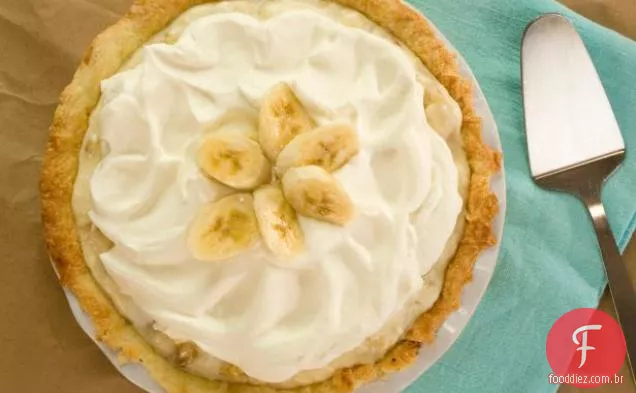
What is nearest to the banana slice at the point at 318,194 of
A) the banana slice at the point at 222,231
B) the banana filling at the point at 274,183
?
the banana filling at the point at 274,183

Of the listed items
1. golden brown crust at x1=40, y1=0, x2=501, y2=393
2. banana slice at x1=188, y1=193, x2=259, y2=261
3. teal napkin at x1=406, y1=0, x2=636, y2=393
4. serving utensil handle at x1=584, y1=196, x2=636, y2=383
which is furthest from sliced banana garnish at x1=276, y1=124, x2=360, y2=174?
serving utensil handle at x1=584, y1=196, x2=636, y2=383

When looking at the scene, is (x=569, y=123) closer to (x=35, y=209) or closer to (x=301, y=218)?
(x=301, y=218)

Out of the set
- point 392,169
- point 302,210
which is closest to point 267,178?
point 302,210

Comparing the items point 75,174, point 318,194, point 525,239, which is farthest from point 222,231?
point 525,239

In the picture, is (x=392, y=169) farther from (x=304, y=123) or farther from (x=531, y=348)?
(x=531, y=348)

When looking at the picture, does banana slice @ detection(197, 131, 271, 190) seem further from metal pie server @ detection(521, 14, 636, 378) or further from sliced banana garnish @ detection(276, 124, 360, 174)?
metal pie server @ detection(521, 14, 636, 378)
